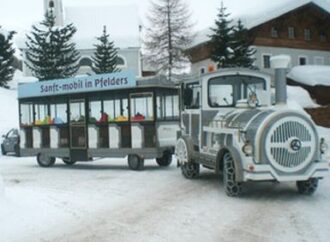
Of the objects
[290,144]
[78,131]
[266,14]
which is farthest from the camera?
[266,14]

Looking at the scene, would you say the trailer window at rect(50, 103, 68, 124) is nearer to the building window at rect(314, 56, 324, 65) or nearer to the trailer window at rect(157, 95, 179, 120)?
the trailer window at rect(157, 95, 179, 120)

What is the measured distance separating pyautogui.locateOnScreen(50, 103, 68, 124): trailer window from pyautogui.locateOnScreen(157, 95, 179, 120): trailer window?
363cm

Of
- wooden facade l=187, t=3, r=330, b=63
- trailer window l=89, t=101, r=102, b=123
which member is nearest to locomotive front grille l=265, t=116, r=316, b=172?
trailer window l=89, t=101, r=102, b=123

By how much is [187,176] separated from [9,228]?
6220 mm

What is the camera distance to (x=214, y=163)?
38.5 ft

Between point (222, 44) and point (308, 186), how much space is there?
3013cm

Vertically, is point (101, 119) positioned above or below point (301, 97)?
below

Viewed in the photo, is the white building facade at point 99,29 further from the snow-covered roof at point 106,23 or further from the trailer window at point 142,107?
the trailer window at point 142,107

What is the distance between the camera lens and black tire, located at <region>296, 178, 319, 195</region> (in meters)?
10.6

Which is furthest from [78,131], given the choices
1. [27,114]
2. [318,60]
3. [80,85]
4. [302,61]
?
[318,60]

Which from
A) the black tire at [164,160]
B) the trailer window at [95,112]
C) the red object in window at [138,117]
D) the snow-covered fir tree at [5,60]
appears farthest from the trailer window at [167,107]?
the snow-covered fir tree at [5,60]

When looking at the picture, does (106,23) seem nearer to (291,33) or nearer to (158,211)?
(291,33)

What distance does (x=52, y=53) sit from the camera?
1821 inches

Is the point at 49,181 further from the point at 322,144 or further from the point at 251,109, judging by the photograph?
the point at 322,144
